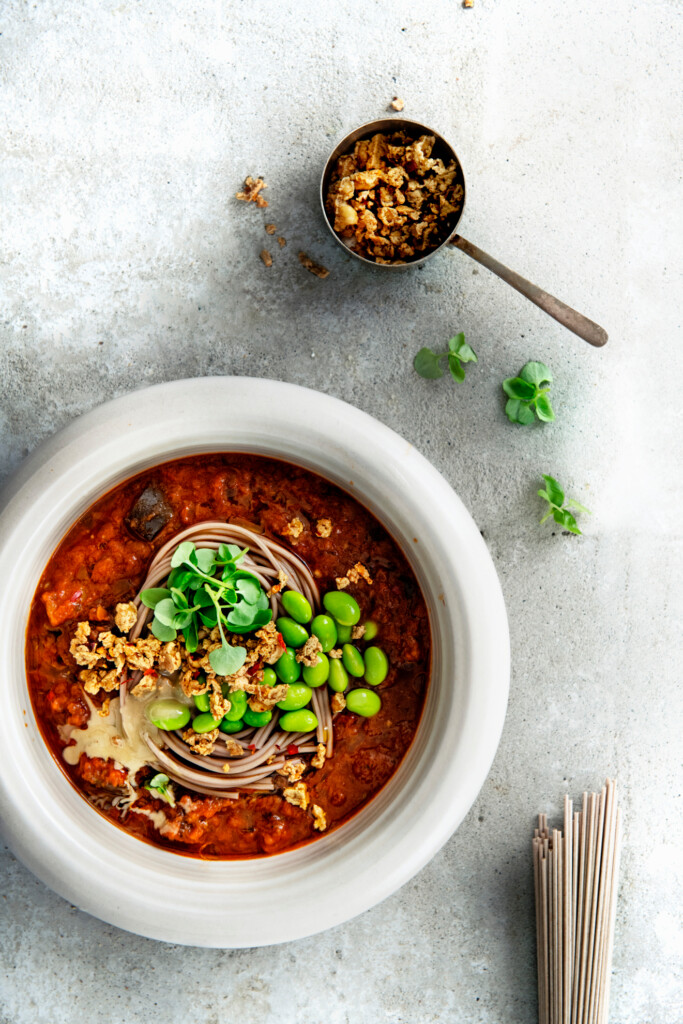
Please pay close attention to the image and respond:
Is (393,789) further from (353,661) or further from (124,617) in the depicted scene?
(124,617)

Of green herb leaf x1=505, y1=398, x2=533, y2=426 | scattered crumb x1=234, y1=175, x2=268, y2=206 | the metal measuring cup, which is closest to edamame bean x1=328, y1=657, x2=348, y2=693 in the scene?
green herb leaf x1=505, y1=398, x2=533, y2=426

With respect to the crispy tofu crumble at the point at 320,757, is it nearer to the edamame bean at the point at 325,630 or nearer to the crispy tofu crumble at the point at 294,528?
the edamame bean at the point at 325,630

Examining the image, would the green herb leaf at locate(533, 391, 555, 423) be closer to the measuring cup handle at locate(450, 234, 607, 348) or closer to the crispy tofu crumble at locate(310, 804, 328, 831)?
the measuring cup handle at locate(450, 234, 607, 348)

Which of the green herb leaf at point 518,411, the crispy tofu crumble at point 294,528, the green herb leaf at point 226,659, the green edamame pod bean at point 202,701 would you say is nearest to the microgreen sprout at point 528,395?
the green herb leaf at point 518,411

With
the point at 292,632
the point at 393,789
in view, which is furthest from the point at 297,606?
the point at 393,789

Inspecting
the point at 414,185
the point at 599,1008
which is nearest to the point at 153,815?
the point at 599,1008
